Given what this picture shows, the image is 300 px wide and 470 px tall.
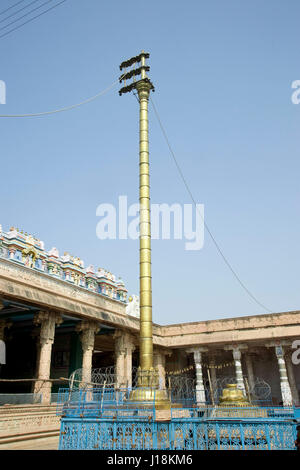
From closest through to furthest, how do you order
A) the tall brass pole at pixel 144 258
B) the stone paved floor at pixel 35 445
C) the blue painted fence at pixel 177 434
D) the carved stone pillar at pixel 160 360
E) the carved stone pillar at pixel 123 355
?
the blue painted fence at pixel 177 434 < the stone paved floor at pixel 35 445 < the tall brass pole at pixel 144 258 < the carved stone pillar at pixel 123 355 < the carved stone pillar at pixel 160 360

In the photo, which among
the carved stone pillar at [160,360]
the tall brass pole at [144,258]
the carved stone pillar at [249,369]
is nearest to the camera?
the tall brass pole at [144,258]

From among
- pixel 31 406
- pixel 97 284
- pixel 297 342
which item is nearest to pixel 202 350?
pixel 297 342

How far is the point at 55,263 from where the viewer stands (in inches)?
762

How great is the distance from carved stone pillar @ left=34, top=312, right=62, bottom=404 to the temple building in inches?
1.5

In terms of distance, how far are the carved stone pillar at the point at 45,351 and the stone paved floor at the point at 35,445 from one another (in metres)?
3.14

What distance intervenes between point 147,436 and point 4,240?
1315cm

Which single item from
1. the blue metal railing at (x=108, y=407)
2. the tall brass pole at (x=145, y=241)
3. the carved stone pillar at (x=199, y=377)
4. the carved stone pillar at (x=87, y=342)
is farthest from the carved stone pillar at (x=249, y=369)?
the blue metal railing at (x=108, y=407)

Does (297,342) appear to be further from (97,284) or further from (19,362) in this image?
(19,362)

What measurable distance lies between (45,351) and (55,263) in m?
5.29

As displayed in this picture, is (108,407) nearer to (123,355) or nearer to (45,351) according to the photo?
(45,351)

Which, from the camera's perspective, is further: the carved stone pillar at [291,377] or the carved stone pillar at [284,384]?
the carved stone pillar at [291,377]

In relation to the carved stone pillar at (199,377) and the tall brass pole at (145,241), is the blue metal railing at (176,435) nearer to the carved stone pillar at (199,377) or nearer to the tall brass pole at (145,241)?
the tall brass pole at (145,241)

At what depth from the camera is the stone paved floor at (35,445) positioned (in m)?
9.82

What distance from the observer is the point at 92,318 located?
57.4 feet
